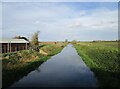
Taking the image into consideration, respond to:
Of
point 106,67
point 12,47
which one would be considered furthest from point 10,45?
point 106,67

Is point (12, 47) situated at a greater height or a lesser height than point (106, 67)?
greater

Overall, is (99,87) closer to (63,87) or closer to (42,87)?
(63,87)

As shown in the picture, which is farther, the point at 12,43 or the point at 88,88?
the point at 12,43

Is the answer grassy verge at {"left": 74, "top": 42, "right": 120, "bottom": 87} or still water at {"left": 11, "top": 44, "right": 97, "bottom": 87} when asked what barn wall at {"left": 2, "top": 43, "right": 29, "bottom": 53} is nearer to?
grassy verge at {"left": 74, "top": 42, "right": 120, "bottom": 87}

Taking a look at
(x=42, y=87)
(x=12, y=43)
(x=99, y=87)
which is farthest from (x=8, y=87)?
(x=12, y=43)

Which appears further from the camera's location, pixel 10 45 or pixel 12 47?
pixel 12 47

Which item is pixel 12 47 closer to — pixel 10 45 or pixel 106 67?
pixel 10 45

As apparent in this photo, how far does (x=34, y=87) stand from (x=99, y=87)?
12.2ft

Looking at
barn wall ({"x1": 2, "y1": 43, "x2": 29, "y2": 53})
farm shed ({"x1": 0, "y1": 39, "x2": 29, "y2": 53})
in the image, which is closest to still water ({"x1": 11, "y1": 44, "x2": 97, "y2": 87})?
farm shed ({"x1": 0, "y1": 39, "x2": 29, "y2": 53})

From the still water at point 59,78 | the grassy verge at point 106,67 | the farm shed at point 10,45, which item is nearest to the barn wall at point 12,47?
the farm shed at point 10,45

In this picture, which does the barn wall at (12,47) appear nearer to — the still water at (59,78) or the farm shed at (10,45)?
the farm shed at (10,45)

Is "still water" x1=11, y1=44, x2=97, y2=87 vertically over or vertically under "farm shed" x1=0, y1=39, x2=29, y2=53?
under

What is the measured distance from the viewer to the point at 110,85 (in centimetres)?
1240

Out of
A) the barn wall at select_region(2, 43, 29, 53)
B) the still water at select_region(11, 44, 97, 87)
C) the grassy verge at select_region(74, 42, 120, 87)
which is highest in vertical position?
the barn wall at select_region(2, 43, 29, 53)
